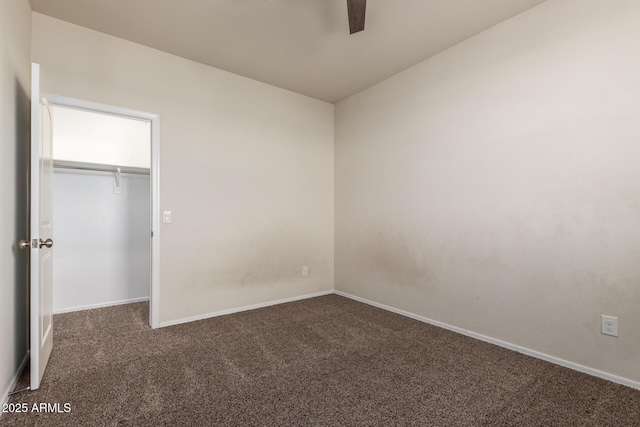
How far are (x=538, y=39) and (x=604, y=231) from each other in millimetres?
1469

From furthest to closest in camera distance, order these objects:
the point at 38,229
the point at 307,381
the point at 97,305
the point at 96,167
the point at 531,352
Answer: the point at 97,305 < the point at 96,167 < the point at 531,352 < the point at 307,381 < the point at 38,229

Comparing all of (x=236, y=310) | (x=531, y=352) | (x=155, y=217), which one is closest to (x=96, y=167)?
(x=155, y=217)

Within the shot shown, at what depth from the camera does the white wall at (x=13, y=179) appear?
1.69 metres

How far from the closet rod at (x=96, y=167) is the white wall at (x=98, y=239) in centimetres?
7

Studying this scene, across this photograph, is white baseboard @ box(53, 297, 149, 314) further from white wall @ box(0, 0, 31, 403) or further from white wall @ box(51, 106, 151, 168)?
white wall @ box(51, 106, 151, 168)

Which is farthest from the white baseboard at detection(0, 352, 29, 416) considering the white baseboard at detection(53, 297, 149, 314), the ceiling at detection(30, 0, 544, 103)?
the ceiling at detection(30, 0, 544, 103)

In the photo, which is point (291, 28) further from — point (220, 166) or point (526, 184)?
point (526, 184)

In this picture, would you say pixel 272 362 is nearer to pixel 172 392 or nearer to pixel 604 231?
pixel 172 392

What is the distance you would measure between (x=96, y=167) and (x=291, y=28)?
103 inches

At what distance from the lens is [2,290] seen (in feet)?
5.51

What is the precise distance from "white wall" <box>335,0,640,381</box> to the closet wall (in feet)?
9.82

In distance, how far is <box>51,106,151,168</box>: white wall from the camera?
11.5 feet

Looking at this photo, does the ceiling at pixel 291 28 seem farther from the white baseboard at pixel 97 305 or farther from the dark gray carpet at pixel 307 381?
the white baseboard at pixel 97 305

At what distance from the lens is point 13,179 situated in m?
1.89
